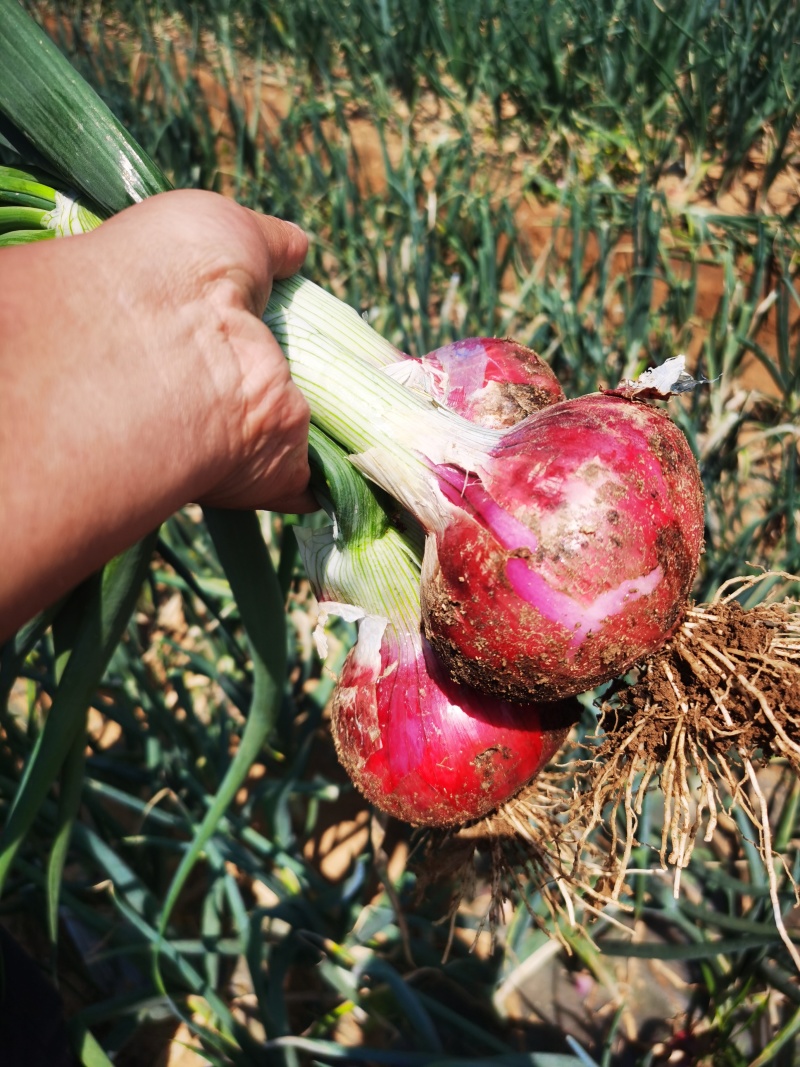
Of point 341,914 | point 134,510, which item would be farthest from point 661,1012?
point 134,510

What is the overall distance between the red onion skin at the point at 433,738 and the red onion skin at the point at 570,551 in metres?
0.08

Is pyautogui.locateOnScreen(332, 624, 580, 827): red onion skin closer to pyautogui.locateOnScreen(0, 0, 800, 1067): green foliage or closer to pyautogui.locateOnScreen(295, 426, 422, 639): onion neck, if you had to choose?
pyautogui.locateOnScreen(295, 426, 422, 639): onion neck

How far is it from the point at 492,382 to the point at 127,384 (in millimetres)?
438

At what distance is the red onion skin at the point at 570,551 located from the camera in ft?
2.06

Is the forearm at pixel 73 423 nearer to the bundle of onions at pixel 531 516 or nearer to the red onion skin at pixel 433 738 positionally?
the bundle of onions at pixel 531 516

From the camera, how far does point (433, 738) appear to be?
2.48 ft

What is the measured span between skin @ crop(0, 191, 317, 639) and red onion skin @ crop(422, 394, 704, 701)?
0.18m

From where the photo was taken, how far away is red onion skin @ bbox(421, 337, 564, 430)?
80 centimetres

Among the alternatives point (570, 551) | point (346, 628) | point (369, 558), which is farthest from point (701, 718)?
point (346, 628)

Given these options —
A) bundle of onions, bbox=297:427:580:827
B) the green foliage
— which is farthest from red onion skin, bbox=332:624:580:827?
the green foliage

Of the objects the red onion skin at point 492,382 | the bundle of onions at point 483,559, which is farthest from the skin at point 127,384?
the red onion skin at point 492,382

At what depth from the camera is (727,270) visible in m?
1.51

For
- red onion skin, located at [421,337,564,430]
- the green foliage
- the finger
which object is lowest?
the green foliage

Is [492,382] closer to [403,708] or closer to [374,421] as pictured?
[374,421]
